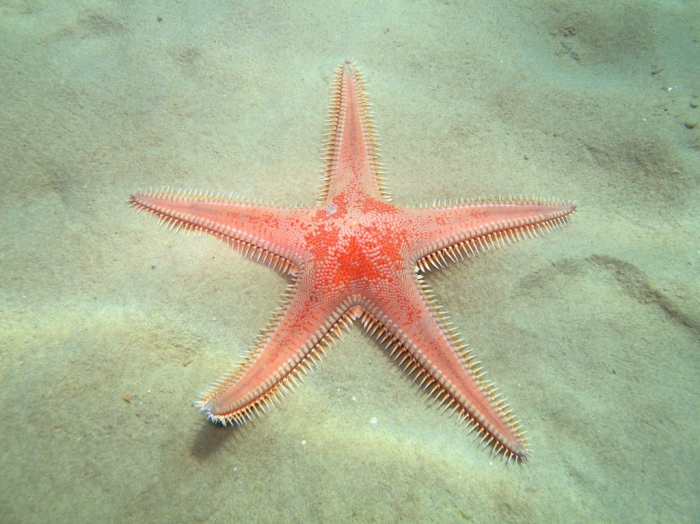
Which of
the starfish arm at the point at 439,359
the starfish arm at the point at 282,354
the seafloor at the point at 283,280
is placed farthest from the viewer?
the seafloor at the point at 283,280

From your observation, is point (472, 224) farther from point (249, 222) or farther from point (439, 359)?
point (249, 222)

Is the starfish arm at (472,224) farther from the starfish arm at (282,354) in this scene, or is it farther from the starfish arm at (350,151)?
the starfish arm at (282,354)

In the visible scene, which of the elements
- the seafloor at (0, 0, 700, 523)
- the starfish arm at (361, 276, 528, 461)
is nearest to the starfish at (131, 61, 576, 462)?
the starfish arm at (361, 276, 528, 461)

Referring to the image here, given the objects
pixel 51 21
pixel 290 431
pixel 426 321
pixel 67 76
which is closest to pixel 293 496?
pixel 290 431

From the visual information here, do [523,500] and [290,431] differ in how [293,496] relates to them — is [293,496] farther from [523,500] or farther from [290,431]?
[523,500]

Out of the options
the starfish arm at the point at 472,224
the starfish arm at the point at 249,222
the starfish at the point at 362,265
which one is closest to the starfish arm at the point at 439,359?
the starfish at the point at 362,265

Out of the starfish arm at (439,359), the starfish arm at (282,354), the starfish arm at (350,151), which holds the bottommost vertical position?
the starfish arm at (282,354)

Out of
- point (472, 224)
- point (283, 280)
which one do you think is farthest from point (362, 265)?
point (472, 224)

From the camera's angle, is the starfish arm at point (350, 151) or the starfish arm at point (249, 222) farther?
the starfish arm at point (350, 151)
